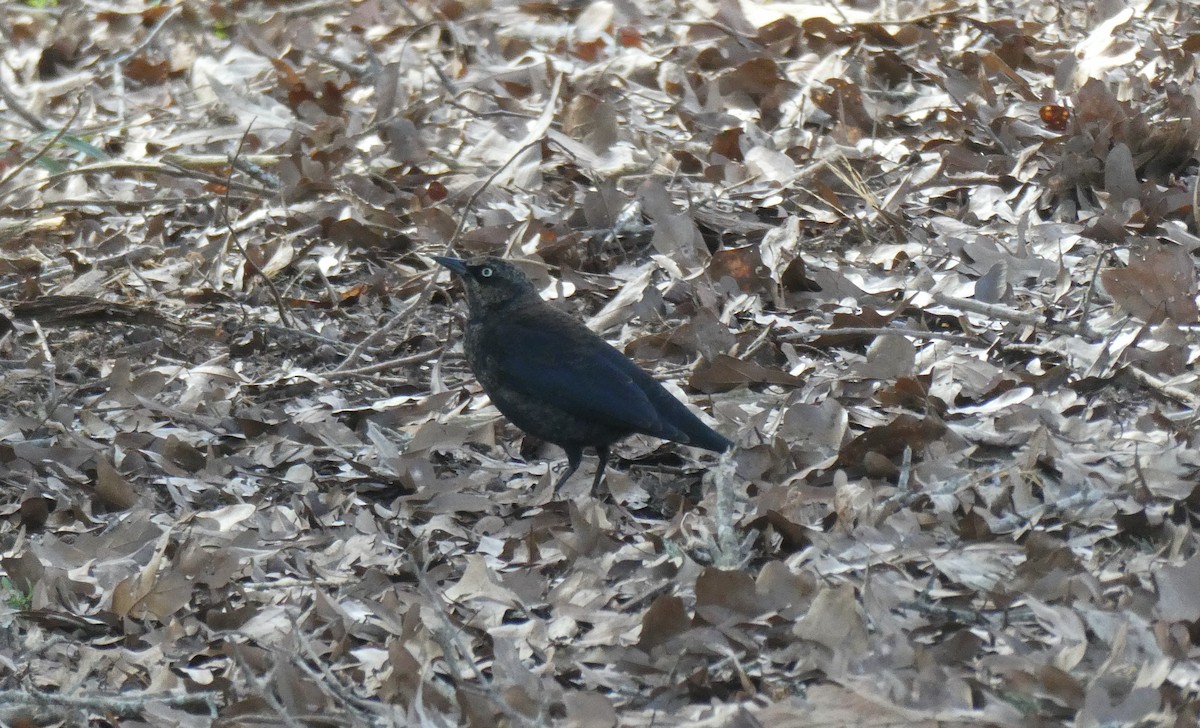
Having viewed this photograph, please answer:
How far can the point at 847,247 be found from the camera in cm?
566

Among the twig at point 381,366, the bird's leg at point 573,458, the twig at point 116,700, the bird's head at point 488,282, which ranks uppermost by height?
the twig at point 116,700

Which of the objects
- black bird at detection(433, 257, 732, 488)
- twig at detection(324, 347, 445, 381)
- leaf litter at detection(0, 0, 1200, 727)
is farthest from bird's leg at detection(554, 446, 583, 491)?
twig at detection(324, 347, 445, 381)

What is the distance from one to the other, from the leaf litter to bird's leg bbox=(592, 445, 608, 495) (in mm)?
106

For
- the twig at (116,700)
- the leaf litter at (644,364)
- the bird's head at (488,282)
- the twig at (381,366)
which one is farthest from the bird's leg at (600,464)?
the twig at (116,700)

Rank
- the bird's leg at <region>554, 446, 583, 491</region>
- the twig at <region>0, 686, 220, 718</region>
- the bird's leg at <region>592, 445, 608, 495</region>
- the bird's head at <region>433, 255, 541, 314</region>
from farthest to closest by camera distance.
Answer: the bird's head at <region>433, 255, 541, 314</region>, the bird's leg at <region>554, 446, 583, 491</region>, the bird's leg at <region>592, 445, 608, 495</region>, the twig at <region>0, 686, 220, 718</region>

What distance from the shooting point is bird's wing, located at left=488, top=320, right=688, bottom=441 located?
14.4 feet

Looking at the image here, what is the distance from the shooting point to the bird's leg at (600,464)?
4.53m

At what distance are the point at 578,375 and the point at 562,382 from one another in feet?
0.22

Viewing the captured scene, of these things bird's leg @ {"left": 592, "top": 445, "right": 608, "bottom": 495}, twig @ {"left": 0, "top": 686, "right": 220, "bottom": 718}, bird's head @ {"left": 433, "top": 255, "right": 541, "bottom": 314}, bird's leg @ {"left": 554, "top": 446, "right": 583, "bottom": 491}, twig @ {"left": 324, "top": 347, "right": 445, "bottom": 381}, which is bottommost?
twig @ {"left": 324, "top": 347, "right": 445, "bottom": 381}

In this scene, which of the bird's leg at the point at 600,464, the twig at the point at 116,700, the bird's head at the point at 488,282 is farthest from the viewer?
the bird's head at the point at 488,282

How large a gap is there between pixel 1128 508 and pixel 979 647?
749 mm

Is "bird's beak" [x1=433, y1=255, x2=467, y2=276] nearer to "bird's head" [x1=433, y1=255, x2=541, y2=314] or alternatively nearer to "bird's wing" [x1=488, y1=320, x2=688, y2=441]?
"bird's head" [x1=433, y1=255, x2=541, y2=314]

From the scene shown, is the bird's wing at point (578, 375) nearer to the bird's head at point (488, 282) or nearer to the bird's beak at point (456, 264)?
the bird's head at point (488, 282)

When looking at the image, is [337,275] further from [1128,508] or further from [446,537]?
[1128,508]
